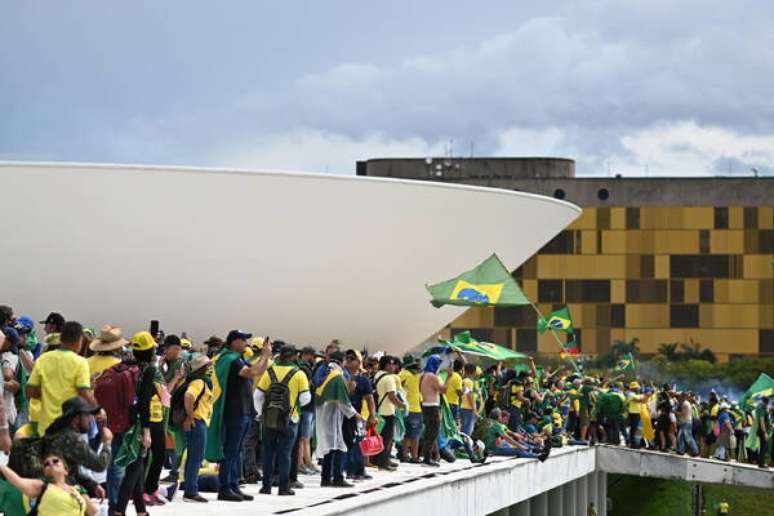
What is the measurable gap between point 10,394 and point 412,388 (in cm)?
727

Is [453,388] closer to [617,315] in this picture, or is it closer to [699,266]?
[617,315]

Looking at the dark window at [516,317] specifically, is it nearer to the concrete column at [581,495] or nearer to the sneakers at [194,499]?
the concrete column at [581,495]

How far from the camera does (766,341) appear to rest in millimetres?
75438

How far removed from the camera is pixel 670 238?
75.9m

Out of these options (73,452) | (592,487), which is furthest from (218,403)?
(592,487)

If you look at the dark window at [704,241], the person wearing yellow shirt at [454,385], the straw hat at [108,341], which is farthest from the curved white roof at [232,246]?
the dark window at [704,241]

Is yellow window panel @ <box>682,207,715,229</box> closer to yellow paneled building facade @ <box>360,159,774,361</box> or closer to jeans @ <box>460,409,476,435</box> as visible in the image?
yellow paneled building facade @ <box>360,159,774,361</box>

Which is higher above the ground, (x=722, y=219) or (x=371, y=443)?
(x=722, y=219)

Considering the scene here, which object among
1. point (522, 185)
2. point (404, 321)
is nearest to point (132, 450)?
point (404, 321)

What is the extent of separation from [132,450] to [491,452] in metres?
12.5

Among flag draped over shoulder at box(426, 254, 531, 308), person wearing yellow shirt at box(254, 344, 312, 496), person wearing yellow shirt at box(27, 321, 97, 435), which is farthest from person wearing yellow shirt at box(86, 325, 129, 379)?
flag draped over shoulder at box(426, 254, 531, 308)

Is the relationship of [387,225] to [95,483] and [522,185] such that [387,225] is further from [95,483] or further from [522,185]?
[522,185]

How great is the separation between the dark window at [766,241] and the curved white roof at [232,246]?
127 feet

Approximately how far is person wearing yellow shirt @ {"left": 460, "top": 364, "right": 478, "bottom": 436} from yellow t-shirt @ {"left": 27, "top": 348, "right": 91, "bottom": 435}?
11141 millimetres
